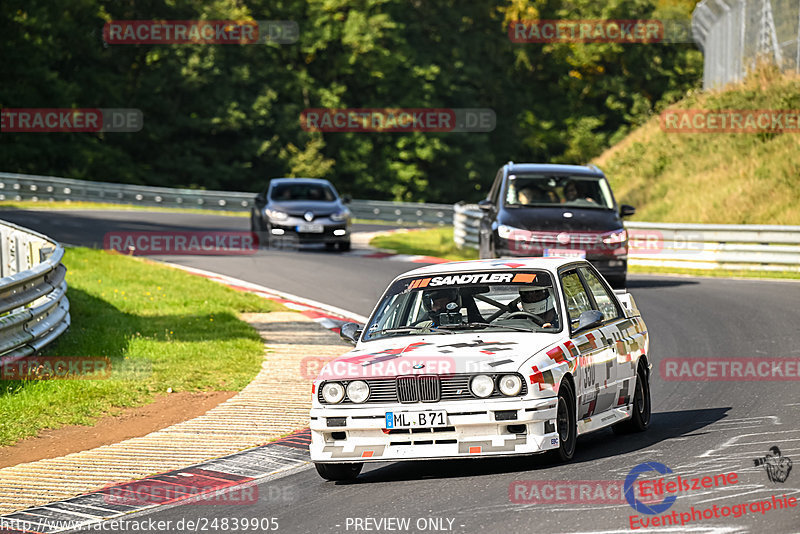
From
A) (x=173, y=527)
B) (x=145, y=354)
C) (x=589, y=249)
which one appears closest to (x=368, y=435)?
(x=173, y=527)

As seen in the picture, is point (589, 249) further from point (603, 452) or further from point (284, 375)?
point (603, 452)

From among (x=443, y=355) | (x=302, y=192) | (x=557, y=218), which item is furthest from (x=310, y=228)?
(x=443, y=355)

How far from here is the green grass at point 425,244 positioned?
93.3 feet

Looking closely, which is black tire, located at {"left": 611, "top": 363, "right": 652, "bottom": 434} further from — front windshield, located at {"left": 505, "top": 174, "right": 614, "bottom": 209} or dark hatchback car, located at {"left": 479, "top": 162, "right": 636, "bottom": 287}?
front windshield, located at {"left": 505, "top": 174, "right": 614, "bottom": 209}

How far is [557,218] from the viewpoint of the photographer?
19094 mm

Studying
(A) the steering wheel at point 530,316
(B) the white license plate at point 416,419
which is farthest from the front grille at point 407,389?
(A) the steering wheel at point 530,316

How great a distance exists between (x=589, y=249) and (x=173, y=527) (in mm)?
12477

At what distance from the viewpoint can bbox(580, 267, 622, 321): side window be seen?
1010cm

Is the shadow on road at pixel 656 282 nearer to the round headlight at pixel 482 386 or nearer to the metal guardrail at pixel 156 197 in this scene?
the round headlight at pixel 482 386

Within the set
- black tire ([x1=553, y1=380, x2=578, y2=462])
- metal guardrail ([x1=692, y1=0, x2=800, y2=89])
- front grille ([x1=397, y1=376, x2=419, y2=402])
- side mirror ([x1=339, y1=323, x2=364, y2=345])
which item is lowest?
black tire ([x1=553, y1=380, x2=578, y2=462])

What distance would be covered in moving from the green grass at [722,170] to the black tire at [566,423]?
68.2 ft

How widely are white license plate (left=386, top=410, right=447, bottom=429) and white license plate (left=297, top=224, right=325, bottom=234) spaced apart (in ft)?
61.9

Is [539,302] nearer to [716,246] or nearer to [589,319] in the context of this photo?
[589,319]

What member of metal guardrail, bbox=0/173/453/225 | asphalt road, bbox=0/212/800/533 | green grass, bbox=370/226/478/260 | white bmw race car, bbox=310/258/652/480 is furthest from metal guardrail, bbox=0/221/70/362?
metal guardrail, bbox=0/173/453/225
